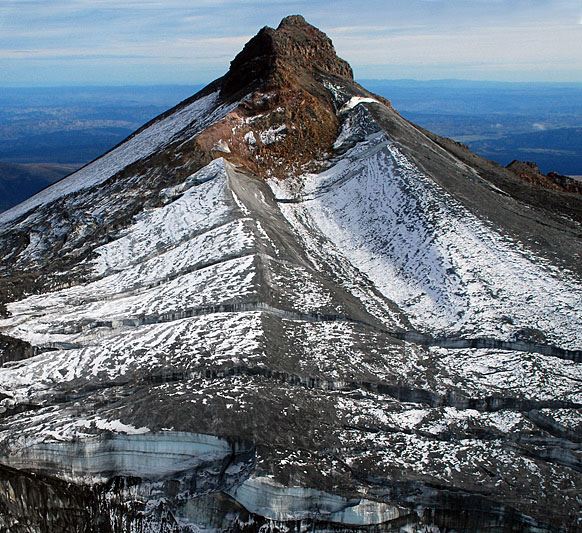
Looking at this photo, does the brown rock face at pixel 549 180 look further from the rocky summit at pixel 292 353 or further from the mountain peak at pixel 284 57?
the mountain peak at pixel 284 57

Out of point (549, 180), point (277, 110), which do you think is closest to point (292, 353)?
point (277, 110)

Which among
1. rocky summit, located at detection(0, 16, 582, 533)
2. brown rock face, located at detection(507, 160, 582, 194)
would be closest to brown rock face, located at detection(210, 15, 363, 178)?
rocky summit, located at detection(0, 16, 582, 533)

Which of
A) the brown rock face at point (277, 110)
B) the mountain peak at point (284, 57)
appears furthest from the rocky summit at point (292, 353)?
the mountain peak at point (284, 57)

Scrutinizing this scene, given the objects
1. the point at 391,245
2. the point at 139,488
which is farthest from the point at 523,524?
the point at 391,245

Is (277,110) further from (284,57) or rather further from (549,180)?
(549,180)

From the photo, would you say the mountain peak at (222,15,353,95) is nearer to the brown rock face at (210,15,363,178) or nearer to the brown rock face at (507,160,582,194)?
the brown rock face at (210,15,363,178)

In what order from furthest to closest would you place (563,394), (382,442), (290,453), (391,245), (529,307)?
(391,245) < (529,307) < (563,394) < (382,442) < (290,453)

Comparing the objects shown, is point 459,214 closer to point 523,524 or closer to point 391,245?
point 391,245
